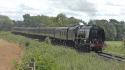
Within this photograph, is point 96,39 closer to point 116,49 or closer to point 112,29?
point 116,49

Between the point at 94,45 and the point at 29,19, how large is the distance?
13533 centimetres

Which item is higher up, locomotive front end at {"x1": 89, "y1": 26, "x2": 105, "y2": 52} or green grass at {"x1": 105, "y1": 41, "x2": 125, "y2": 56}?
locomotive front end at {"x1": 89, "y1": 26, "x2": 105, "y2": 52}

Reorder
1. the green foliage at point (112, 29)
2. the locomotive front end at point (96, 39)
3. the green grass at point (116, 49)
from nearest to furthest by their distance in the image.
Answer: the locomotive front end at point (96, 39)
the green grass at point (116, 49)
the green foliage at point (112, 29)

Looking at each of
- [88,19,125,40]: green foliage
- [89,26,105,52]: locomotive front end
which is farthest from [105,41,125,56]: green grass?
[88,19,125,40]: green foliage

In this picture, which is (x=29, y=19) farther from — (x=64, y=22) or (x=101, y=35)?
(x=101, y=35)

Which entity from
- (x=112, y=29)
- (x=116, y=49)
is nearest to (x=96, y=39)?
(x=116, y=49)

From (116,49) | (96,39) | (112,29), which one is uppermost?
(96,39)

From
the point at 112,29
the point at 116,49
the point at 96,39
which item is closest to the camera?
the point at 96,39

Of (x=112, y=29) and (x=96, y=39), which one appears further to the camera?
(x=112, y=29)

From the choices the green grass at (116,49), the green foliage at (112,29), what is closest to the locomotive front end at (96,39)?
the green grass at (116,49)

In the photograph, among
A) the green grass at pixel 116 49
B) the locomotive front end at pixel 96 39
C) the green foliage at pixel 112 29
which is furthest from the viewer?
the green foliage at pixel 112 29

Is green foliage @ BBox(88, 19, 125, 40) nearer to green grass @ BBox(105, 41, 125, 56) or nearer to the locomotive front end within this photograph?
green grass @ BBox(105, 41, 125, 56)

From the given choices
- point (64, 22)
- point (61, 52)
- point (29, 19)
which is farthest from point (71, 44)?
point (29, 19)

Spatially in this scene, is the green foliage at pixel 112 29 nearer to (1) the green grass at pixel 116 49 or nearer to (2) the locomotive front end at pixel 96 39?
(1) the green grass at pixel 116 49
